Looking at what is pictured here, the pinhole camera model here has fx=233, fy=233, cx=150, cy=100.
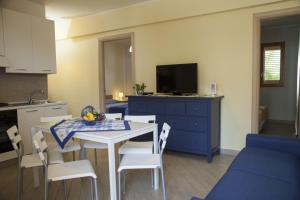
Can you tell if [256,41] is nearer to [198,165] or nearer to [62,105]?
[198,165]

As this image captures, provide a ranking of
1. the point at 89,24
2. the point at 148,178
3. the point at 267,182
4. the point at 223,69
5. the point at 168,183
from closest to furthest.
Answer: the point at 267,182 → the point at 168,183 → the point at 148,178 → the point at 223,69 → the point at 89,24

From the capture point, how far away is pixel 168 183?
9.28ft

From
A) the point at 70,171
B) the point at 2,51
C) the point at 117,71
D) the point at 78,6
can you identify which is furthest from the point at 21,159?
the point at 117,71

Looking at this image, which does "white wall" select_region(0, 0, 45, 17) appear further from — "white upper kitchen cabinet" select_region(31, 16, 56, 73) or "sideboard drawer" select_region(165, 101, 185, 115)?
"sideboard drawer" select_region(165, 101, 185, 115)

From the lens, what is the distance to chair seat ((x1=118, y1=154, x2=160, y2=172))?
7.12 feet

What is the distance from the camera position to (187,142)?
145 inches

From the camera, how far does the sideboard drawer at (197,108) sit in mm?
3477

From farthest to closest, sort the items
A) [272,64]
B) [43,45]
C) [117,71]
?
[117,71], [272,64], [43,45]

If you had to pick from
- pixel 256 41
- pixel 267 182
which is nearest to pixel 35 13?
pixel 256 41

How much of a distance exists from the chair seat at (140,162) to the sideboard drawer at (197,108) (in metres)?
1.38

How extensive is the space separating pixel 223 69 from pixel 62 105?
305cm

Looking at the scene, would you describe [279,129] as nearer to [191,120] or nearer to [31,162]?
[191,120]

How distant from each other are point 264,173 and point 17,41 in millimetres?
4087

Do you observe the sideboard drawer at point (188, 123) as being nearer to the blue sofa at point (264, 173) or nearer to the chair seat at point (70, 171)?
the blue sofa at point (264, 173)
